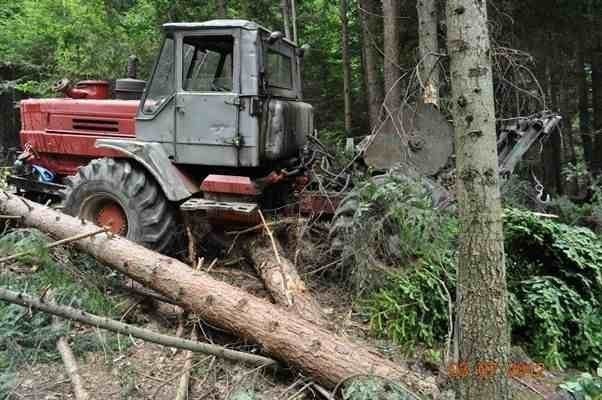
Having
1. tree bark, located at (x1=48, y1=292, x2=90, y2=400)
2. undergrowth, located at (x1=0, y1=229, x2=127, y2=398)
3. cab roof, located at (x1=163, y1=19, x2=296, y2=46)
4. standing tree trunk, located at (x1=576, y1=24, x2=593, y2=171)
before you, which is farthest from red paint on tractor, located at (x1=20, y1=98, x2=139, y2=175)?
standing tree trunk, located at (x1=576, y1=24, x2=593, y2=171)

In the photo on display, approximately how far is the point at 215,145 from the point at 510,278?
282 cm

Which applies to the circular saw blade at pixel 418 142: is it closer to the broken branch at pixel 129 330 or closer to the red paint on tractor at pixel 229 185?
the red paint on tractor at pixel 229 185

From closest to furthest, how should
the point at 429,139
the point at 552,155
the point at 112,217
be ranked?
the point at 429,139, the point at 112,217, the point at 552,155

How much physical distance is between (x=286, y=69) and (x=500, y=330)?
385 centimetres

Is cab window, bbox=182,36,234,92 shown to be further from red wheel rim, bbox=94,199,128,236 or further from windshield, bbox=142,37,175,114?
red wheel rim, bbox=94,199,128,236

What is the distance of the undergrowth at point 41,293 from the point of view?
3.63 m

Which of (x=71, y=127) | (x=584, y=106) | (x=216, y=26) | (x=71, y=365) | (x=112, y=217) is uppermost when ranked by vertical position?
(x=216, y=26)

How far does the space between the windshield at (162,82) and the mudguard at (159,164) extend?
0.38m

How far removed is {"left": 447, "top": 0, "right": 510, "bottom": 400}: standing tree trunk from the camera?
2.69m

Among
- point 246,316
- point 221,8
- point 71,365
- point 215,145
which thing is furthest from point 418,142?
point 221,8

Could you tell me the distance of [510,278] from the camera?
4.30 metres

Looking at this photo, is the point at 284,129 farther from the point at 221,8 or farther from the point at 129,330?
the point at 221,8

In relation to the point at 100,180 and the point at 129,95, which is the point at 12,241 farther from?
the point at 129,95
